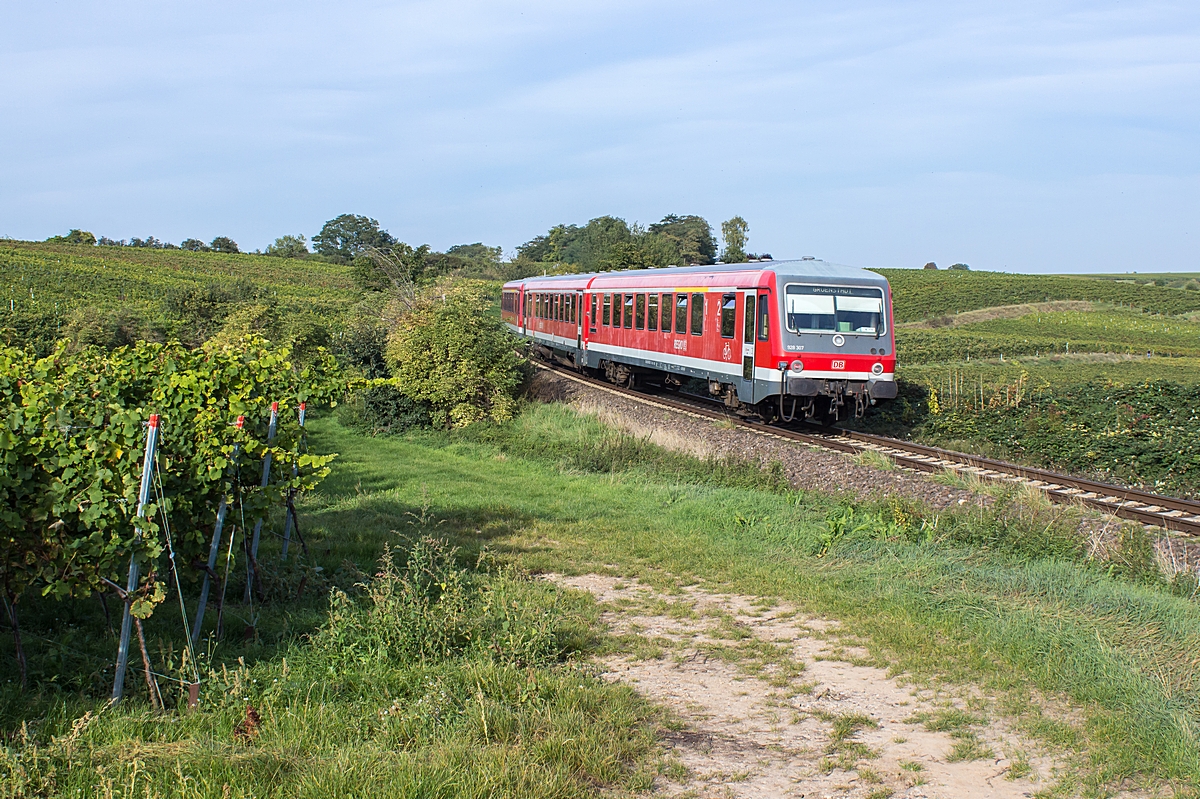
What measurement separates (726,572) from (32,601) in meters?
5.57

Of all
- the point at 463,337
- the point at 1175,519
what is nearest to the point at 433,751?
the point at 1175,519

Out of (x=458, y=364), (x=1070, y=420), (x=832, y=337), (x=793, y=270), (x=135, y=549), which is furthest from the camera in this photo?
(x=458, y=364)

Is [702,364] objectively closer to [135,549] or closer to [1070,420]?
[1070,420]

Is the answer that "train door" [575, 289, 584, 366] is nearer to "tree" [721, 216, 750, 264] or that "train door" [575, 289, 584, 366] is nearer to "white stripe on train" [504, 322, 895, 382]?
"white stripe on train" [504, 322, 895, 382]

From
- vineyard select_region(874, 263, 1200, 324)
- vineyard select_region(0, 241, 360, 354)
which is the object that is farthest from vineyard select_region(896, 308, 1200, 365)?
vineyard select_region(0, 241, 360, 354)

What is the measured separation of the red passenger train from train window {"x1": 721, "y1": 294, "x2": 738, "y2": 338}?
0.02 m

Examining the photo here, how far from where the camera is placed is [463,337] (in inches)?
817

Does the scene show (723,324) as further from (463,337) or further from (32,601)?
(32,601)

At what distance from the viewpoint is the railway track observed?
1146 centimetres

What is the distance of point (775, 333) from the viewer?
1666 cm

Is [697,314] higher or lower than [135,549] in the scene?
higher

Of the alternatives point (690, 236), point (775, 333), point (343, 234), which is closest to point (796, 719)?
point (775, 333)

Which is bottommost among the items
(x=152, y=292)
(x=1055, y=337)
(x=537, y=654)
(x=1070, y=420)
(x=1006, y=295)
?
(x=537, y=654)

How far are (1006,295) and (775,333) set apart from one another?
62518mm
